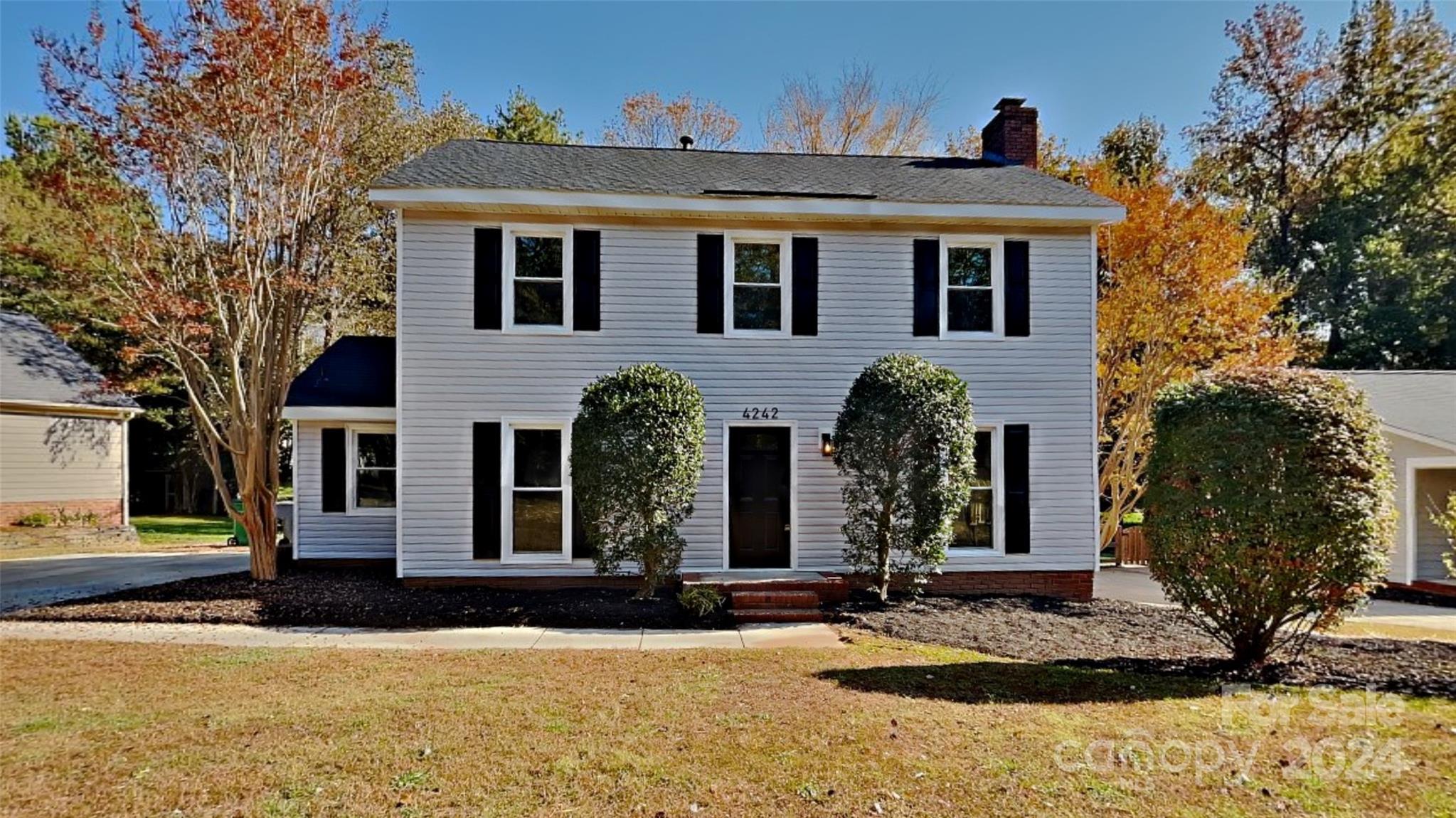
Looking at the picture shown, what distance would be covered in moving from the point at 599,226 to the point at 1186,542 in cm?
808

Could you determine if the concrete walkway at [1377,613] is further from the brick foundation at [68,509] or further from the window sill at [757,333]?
the brick foundation at [68,509]

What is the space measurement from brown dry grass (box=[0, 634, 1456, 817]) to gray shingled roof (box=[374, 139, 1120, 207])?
655 cm

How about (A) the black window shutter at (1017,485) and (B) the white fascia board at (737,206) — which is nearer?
(B) the white fascia board at (737,206)

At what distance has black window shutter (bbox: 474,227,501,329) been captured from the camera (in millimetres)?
9828

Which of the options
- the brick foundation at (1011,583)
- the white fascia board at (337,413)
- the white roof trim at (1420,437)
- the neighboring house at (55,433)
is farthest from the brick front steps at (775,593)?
the neighboring house at (55,433)

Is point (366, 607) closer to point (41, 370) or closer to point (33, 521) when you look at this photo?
point (33, 521)

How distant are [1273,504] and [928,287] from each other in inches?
222

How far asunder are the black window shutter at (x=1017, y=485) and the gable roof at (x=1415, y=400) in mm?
5861

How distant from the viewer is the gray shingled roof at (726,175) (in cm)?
997

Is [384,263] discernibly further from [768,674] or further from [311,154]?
[768,674]

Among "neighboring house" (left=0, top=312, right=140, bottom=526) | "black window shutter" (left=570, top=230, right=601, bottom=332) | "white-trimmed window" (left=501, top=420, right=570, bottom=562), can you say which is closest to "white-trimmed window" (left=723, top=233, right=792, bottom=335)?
"black window shutter" (left=570, top=230, right=601, bottom=332)

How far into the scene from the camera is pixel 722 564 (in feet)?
32.9

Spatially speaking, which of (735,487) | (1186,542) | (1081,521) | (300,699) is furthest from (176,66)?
(1081,521)

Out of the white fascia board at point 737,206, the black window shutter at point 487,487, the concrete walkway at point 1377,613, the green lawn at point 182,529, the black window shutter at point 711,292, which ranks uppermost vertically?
the white fascia board at point 737,206
